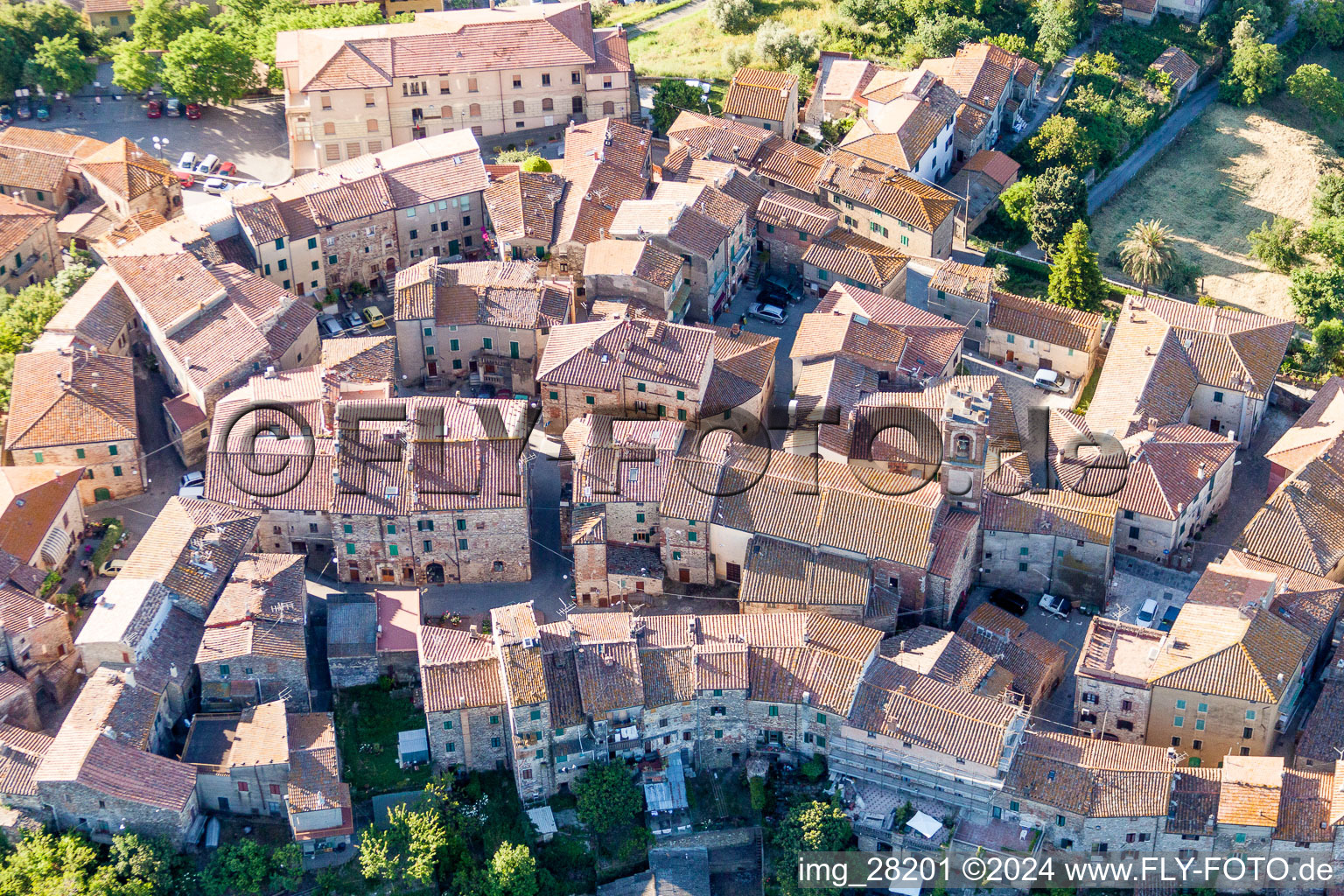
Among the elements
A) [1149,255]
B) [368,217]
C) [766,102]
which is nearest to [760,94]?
[766,102]

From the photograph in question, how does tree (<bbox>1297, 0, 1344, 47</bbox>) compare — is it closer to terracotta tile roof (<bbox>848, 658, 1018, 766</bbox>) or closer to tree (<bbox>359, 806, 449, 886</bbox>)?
terracotta tile roof (<bbox>848, 658, 1018, 766</bbox>)

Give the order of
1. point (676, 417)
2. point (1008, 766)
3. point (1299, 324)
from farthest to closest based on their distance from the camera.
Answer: point (1299, 324) < point (676, 417) < point (1008, 766)

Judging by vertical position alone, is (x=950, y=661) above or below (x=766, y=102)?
below

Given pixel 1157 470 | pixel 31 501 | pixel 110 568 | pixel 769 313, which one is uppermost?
pixel 769 313

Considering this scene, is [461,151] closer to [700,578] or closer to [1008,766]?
[700,578]

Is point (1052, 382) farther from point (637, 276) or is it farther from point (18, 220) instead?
point (18, 220)

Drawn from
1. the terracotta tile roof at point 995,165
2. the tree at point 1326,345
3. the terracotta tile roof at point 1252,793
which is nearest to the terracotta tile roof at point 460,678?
the terracotta tile roof at point 1252,793

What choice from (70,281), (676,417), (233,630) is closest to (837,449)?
(676,417)
